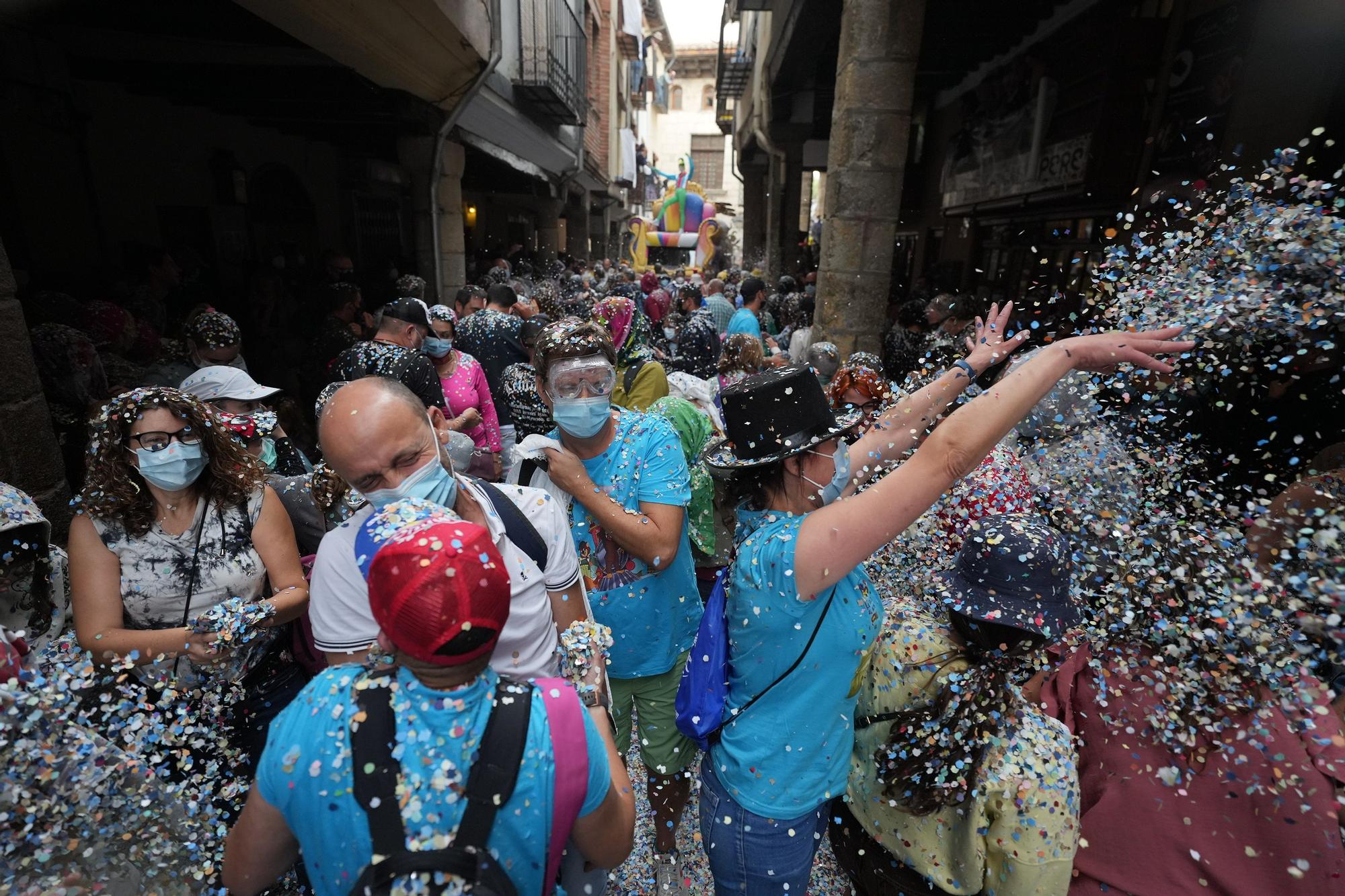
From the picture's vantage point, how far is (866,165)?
522cm

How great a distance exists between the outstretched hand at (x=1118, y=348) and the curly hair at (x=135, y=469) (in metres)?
2.61

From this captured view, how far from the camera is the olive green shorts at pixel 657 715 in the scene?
2.53m

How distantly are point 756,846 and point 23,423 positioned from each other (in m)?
3.43

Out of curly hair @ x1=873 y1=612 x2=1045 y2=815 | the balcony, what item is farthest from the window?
curly hair @ x1=873 y1=612 x2=1045 y2=815

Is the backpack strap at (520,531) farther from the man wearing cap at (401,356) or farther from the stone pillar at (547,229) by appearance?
the stone pillar at (547,229)

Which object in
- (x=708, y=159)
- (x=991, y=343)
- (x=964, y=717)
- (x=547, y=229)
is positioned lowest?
(x=964, y=717)

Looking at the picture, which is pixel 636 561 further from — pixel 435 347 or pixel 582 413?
pixel 435 347

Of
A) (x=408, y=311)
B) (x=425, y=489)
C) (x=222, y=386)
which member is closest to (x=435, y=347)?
(x=408, y=311)

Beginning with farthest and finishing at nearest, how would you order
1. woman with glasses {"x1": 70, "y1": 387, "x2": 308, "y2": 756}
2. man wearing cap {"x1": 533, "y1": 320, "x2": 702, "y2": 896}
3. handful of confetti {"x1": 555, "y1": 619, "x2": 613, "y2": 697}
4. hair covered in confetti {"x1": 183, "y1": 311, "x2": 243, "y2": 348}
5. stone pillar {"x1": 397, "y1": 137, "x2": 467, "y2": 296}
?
1. stone pillar {"x1": 397, "y1": 137, "x2": 467, "y2": 296}
2. hair covered in confetti {"x1": 183, "y1": 311, "x2": 243, "y2": 348}
3. man wearing cap {"x1": 533, "y1": 320, "x2": 702, "y2": 896}
4. woman with glasses {"x1": 70, "y1": 387, "x2": 308, "y2": 756}
5. handful of confetti {"x1": 555, "y1": 619, "x2": 613, "y2": 697}

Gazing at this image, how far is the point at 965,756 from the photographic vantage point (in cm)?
156

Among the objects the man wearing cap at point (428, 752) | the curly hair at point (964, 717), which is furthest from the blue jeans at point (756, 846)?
the man wearing cap at point (428, 752)

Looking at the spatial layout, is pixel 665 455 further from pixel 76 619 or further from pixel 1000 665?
pixel 76 619

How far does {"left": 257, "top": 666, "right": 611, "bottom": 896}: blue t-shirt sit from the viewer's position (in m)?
1.06

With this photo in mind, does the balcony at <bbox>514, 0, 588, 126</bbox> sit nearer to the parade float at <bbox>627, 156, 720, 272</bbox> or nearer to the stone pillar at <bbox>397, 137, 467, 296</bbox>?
the stone pillar at <bbox>397, 137, 467, 296</bbox>
